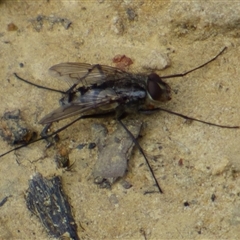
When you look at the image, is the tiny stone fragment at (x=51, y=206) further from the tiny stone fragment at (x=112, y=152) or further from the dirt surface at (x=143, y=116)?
the tiny stone fragment at (x=112, y=152)

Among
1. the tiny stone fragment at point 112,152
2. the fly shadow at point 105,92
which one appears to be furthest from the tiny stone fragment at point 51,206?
the fly shadow at point 105,92

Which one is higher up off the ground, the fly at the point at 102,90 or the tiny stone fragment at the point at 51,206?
the fly at the point at 102,90

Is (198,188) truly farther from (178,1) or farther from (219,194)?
(178,1)

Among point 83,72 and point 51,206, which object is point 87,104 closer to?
point 83,72

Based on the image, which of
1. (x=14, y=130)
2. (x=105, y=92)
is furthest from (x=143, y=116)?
(x=14, y=130)

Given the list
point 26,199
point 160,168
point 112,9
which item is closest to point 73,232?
point 26,199

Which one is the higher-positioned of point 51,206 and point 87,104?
point 87,104

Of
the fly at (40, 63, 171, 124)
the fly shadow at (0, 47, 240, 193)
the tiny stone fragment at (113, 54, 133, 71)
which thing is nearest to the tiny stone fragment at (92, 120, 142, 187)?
the fly shadow at (0, 47, 240, 193)
